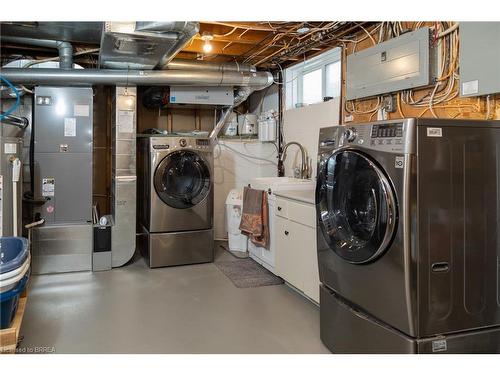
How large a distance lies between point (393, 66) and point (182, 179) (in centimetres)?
259

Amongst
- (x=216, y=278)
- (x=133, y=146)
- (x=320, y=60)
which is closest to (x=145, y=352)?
(x=216, y=278)

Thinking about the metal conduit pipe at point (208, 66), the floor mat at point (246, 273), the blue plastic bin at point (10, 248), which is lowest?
the floor mat at point (246, 273)

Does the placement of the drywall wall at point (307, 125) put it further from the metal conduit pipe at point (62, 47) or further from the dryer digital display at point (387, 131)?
the metal conduit pipe at point (62, 47)

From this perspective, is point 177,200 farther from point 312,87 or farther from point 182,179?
point 312,87

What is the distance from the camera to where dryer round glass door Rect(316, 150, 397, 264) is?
1.84 metres

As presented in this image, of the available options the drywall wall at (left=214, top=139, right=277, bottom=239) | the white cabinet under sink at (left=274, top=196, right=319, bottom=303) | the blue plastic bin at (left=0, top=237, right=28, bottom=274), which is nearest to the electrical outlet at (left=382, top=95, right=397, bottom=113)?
the white cabinet under sink at (left=274, top=196, right=319, bottom=303)

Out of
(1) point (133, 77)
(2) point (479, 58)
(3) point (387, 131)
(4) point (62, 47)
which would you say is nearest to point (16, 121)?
(4) point (62, 47)

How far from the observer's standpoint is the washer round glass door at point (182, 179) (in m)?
4.25

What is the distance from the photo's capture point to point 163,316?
2.99 metres

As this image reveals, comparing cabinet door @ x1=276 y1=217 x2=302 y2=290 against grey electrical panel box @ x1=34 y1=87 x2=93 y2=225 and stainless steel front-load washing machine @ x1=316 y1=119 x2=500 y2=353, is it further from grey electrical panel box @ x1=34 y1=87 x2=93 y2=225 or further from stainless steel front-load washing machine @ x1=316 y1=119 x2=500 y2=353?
grey electrical panel box @ x1=34 y1=87 x2=93 y2=225

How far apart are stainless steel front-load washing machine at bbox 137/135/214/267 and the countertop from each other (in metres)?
1.17

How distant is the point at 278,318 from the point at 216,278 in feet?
3.71

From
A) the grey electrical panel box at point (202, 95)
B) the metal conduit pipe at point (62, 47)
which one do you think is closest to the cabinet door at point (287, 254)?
the grey electrical panel box at point (202, 95)

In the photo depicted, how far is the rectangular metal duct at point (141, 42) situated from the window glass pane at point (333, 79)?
5.64ft
